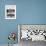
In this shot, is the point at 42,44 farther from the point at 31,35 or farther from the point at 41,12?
the point at 41,12

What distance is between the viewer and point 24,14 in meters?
3.67

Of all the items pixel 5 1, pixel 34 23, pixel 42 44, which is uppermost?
pixel 5 1

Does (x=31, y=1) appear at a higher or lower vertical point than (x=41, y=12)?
→ higher

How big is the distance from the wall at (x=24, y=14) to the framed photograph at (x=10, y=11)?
88 millimetres

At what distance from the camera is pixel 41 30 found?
3555 mm

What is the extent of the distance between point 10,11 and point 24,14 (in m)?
0.42

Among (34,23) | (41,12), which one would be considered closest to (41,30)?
(34,23)

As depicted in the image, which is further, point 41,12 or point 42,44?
point 41,12

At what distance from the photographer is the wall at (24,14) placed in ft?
12.0

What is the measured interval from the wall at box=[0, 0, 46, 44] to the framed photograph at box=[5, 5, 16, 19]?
0.09 meters

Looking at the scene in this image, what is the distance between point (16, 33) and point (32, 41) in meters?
0.53

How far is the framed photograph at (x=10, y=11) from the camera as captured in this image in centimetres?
366

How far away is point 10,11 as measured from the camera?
144 inches

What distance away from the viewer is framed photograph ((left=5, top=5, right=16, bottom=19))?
366 centimetres
